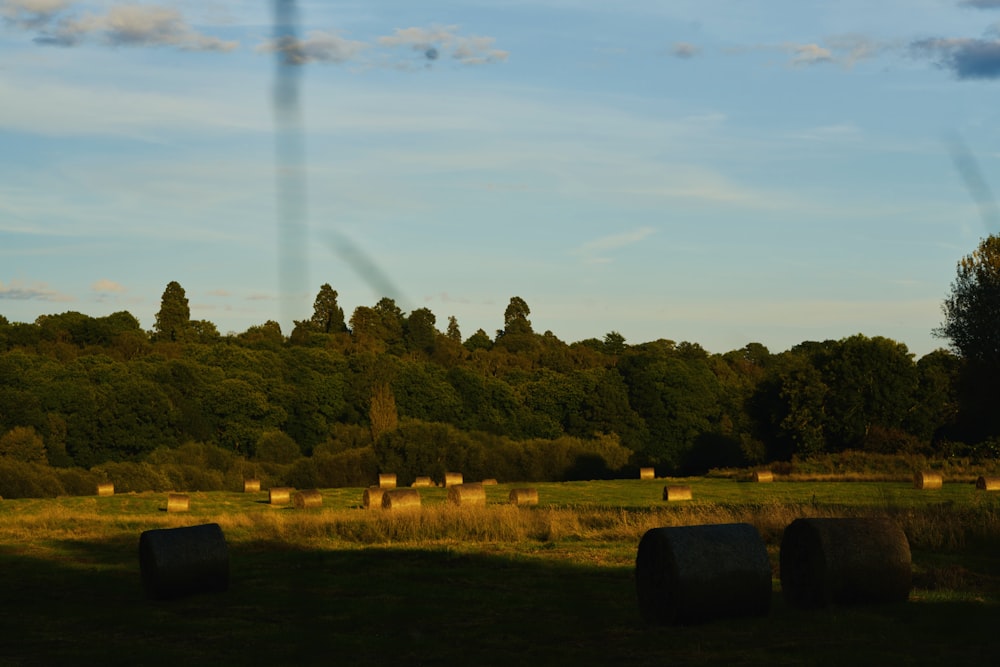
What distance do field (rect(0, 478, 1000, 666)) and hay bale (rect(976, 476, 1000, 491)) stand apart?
1960 cm

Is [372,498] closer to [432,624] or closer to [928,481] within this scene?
[928,481]

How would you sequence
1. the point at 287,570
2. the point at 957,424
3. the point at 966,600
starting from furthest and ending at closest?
1. the point at 957,424
2. the point at 287,570
3. the point at 966,600

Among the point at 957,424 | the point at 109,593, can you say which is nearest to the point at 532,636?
the point at 109,593

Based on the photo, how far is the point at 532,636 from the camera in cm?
1540

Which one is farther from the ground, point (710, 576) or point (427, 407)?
point (427, 407)

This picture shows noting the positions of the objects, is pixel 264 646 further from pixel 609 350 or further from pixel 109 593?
pixel 609 350

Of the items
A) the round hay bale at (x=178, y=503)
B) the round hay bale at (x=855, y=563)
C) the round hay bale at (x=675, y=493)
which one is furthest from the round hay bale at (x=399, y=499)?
the round hay bale at (x=855, y=563)

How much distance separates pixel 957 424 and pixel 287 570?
5602 cm

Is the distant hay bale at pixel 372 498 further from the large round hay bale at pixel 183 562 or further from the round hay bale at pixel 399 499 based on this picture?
the large round hay bale at pixel 183 562

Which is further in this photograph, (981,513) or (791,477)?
(791,477)

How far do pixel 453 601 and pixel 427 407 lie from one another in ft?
265

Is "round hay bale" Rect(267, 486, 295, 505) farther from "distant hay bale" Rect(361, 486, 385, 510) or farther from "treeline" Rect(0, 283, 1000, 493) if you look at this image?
"distant hay bale" Rect(361, 486, 385, 510)

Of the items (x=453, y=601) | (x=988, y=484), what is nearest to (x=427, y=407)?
(x=988, y=484)

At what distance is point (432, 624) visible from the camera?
16.9 meters
